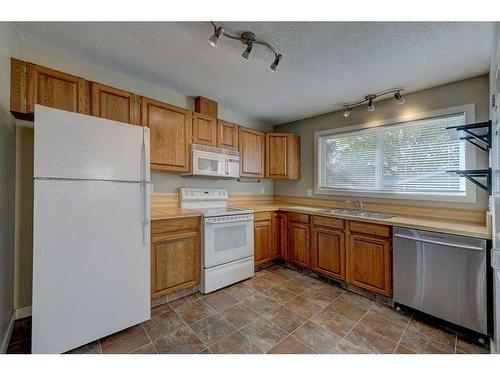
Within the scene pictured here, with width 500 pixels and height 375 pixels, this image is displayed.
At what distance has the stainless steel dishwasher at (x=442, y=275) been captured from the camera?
1.67 m

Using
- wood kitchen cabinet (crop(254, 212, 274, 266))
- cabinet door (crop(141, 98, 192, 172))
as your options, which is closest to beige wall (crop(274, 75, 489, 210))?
wood kitchen cabinet (crop(254, 212, 274, 266))

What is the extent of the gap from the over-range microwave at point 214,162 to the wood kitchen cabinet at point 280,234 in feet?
2.92

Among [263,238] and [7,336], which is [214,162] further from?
[7,336]

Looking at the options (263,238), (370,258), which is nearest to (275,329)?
(370,258)

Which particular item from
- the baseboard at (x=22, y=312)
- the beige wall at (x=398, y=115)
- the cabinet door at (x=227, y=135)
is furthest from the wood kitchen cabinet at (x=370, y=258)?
the baseboard at (x=22, y=312)

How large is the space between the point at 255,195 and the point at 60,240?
2.78 m

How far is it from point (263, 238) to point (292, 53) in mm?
2265

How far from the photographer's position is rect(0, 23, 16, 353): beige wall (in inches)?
57.8

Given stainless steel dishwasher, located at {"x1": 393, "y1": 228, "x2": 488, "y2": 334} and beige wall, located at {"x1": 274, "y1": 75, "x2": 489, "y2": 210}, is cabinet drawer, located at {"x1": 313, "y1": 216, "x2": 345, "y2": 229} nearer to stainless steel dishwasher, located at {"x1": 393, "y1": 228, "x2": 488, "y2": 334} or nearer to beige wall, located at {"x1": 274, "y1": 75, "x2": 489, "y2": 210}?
stainless steel dishwasher, located at {"x1": 393, "y1": 228, "x2": 488, "y2": 334}

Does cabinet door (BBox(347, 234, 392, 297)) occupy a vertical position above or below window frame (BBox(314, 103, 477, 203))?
below

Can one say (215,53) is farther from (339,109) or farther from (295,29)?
(339,109)

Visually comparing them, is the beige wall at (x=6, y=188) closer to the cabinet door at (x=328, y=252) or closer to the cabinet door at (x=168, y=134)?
the cabinet door at (x=168, y=134)

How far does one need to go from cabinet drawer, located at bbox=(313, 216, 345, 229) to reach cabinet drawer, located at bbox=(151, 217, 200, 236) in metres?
1.50

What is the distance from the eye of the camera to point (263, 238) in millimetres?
3125
